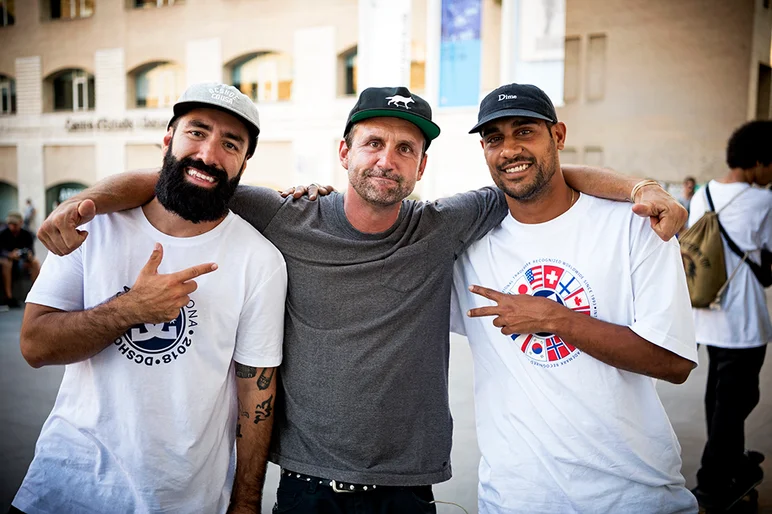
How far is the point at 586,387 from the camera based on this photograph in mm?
2213

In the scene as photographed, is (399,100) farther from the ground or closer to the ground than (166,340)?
farther from the ground

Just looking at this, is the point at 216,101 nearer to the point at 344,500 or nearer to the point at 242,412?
the point at 242,412

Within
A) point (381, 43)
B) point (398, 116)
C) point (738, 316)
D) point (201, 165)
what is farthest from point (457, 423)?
point (381, 43)

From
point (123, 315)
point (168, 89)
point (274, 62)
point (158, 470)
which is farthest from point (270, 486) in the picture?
point (168, 89)

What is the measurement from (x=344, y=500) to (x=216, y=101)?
1.62 m

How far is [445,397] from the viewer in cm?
246

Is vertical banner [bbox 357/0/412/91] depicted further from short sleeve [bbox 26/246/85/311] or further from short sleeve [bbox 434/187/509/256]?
short sleeve [bbox 26/246/85/311]

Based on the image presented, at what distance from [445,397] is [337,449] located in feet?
1.63

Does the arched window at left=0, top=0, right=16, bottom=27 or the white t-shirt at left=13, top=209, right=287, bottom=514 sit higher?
the arched window at left=0, top=0, right=16, bottom=27

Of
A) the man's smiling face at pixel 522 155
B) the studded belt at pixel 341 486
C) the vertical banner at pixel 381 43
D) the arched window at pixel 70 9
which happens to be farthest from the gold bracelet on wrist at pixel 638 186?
the arched window at pixel 70 9

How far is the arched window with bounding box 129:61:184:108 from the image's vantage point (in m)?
17.5

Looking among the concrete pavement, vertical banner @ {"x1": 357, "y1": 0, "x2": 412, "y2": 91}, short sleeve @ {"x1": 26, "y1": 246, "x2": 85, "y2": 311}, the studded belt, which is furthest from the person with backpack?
vertical banner @ {"x1": 357, "y1": 0, "x2": 412, "y2": 91}

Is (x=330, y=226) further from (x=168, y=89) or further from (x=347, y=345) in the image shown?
(x=168, y=89)

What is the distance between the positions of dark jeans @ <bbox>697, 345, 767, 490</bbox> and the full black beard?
10.9ft
